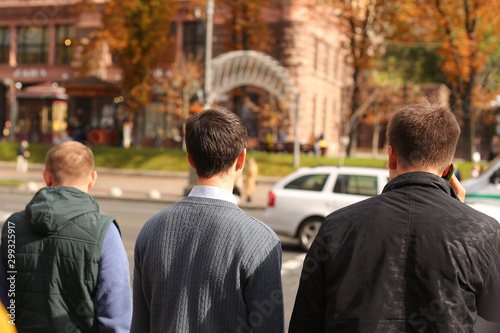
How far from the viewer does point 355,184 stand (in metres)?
11.0

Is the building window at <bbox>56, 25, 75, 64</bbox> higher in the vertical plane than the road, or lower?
higher

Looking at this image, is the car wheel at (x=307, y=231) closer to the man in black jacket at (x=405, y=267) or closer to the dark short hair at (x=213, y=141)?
the dark short hair at (x=213, y=141)

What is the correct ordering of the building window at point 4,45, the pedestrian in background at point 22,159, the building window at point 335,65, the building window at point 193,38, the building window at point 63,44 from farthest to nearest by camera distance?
the building window at point 4,45
the building window at point 63,44
the building window at point 335,65
the building window at point 193,38
the pedestrian in background at point 22,159

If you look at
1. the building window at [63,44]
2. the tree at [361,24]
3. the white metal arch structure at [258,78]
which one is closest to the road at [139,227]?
the white metal arch structure at [258,78]

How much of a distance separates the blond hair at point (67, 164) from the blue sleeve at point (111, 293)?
0.40 meters

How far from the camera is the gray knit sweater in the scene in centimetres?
233

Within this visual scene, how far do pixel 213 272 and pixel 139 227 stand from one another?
11.2 metres

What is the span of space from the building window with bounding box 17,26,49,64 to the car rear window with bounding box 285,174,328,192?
42639 mm

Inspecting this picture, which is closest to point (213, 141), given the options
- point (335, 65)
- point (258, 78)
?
point (258, 78)

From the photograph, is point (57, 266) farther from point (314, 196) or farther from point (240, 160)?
point (314, 196)

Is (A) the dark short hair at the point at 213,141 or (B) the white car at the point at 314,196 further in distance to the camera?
(B) the white car at the point at 314,196

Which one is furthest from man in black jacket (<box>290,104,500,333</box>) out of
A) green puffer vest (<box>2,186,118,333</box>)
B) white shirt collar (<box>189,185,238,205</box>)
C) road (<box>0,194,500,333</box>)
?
green puffer vest (<box>2,186,118,333</box>)

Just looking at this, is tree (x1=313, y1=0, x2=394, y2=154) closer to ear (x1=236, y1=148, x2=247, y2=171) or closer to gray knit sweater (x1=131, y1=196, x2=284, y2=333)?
ear (x1=236, y1=148, x2=247, y2=171)

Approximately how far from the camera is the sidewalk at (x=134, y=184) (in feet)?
66.5
